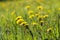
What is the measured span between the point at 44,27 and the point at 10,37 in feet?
1.87

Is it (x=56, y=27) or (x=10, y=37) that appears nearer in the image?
(x=10, y=37)

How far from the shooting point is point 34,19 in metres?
3.65

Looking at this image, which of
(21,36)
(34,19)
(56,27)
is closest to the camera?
(21,36)

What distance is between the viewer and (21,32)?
293 cm

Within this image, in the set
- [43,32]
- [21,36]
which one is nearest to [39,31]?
[43,32]

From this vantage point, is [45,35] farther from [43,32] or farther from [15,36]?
[15,36]

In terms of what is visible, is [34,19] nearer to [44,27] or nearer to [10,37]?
[44,27]

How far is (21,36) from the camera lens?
9.16 ft

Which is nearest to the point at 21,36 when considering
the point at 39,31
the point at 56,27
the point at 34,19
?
the point at 39,31

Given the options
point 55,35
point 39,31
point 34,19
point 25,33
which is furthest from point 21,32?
point 34,19

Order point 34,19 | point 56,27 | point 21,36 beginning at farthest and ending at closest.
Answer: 1. point 34,19
2. point 56,27
3. point 21,36

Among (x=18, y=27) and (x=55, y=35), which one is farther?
(x=18, y=27)

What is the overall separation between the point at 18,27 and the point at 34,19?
0.57m

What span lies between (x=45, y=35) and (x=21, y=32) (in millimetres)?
354
